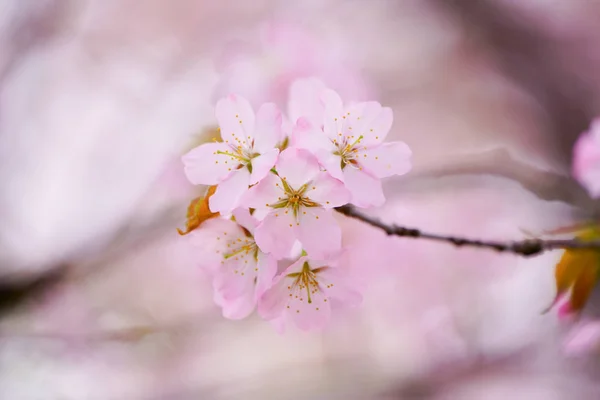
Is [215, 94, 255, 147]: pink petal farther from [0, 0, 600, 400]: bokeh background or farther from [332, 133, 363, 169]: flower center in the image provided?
[0, 0, 600, 400]: bokeh background

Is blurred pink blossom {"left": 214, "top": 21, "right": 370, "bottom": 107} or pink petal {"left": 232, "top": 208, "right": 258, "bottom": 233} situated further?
blurred pink blossom {"left": 214, "top": 21, "right": 370, "bottom": 107}

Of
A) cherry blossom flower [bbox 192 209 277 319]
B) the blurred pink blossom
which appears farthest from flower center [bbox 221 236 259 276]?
the blurred pink blossom

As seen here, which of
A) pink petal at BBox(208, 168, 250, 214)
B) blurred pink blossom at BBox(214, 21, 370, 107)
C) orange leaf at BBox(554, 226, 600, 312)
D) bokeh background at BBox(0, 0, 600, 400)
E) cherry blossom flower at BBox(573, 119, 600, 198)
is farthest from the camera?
bokeh background at BBox(0, 0, 600, 400)

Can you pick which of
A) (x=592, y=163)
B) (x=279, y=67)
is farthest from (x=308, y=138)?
(x=279, y=67)

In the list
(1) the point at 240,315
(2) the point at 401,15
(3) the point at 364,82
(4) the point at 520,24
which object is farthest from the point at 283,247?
(2) the point at 401,15

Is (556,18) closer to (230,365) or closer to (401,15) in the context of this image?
(401,15)

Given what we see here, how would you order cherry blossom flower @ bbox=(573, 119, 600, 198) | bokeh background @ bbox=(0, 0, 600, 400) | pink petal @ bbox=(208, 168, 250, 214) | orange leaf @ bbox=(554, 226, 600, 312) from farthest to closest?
bokeh background @ bbox=(0, 0, 600, 400), cherry blossom flower @ bbox=(573, 119, 600, 198), orange leaf @ bbox=(554, 226, 600, 312), pink petal @ bbox=(208, 168, 250, 214)

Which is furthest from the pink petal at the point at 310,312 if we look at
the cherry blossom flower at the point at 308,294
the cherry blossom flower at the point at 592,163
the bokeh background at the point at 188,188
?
the bokeh background at the point at 188,188

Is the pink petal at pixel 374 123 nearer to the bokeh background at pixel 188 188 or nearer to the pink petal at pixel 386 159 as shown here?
the pink petal at pixel 386 159

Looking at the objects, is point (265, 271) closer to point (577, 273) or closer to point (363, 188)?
point (363, 188)
